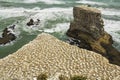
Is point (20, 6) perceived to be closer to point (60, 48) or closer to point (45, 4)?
point (45, 4)

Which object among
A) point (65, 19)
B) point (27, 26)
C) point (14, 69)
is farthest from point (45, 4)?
point (14, 69)

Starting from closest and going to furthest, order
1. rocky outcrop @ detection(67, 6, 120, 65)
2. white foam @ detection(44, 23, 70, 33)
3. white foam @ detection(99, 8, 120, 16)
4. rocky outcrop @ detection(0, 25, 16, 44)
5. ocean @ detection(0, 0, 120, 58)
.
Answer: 1. rocky outcrop @ detection(67, 6, 120, 65)
2. rocky outcrop @ detection(0, 25, 16, 44)
3. ocean @ detection(0, 0, 120, 58)
4. white foam @ detection(44, 23, 70, 33)
5. white foam @ detection(99, 8, 120, 16)

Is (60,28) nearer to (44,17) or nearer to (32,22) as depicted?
(32,22)

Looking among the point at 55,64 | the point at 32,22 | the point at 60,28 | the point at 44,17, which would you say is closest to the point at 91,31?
the point at 60,28

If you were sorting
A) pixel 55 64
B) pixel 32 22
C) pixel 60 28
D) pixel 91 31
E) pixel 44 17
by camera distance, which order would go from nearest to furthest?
pixel 55 64, pixel 91 31, pixel 60 28, pixel 32 22, pixel 44 17

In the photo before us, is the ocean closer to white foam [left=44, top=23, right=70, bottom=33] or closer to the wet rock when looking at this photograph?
white foam [left=44, top=23, right=70, bottom=33]

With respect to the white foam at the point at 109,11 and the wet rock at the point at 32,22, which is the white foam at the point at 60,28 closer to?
the wet rock at the point at 32,22

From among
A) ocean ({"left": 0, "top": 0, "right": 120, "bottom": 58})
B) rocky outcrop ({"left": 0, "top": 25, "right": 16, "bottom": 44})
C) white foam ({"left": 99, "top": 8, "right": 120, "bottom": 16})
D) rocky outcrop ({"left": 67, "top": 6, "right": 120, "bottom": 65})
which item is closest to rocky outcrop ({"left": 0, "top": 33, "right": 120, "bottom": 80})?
ocean ({"left": 0, "top": 0, "right": 120, "bottom": 58})
